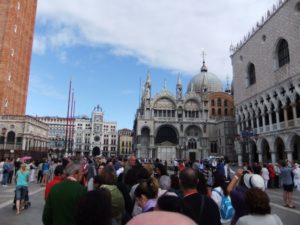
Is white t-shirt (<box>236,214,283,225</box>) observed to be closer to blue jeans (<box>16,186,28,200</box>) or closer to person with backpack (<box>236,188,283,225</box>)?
person with backpack (<box>236,188,283,225</box>)

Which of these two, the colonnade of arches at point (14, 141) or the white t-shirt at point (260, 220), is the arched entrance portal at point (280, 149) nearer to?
the white t-shirt at point (260, 220)

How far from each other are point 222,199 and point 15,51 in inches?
1957

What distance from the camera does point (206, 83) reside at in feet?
214

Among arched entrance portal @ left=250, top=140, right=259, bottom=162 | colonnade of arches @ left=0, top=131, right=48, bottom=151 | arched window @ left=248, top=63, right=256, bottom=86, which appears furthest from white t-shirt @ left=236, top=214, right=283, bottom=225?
colonnade of arches @ left=0, top=131, right=48, bottom=151

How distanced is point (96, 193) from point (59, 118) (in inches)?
4372

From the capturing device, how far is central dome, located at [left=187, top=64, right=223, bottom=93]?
6511 centimetres

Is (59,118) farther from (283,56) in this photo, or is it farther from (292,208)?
(292,208)

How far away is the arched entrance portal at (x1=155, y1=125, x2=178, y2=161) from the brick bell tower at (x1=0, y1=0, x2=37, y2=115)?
87.2 ft

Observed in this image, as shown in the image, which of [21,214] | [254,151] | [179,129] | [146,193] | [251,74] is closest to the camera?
[146,193]

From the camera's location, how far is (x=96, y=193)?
101 inches

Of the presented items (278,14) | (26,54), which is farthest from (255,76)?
(26,54)

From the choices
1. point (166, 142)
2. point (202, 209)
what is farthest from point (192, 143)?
point (202, 209)

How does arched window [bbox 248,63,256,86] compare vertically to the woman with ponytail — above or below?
above

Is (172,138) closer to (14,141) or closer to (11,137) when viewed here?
(14,141)
